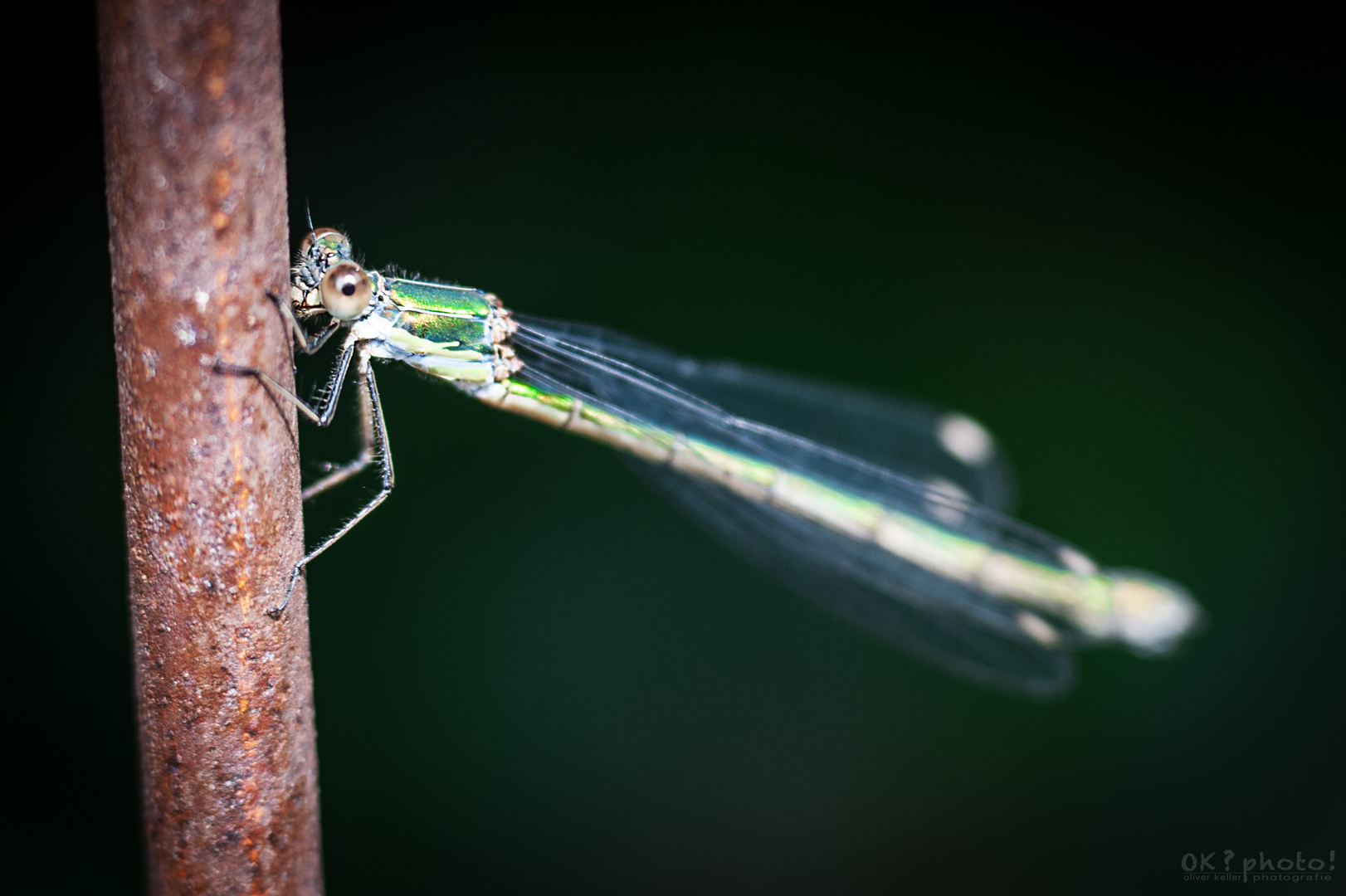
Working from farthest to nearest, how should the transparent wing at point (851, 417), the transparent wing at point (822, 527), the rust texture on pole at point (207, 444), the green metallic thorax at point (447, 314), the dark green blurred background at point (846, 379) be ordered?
the dark green blurred background at point (846, 379), the transparent wing at point (851, 417), the transparent wing at point (822, 527), the green metallic thorax at point (447, 314), the rust texture on pole at point (207, 444)

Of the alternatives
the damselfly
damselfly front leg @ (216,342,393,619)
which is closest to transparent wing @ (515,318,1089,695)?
the damselfly

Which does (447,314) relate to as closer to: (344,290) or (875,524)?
(344,290)

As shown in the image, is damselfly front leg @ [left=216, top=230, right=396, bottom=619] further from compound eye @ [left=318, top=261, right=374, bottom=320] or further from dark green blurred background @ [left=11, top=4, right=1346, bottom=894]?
dark green blurred background @ [left=11, top=4, right=1346, bottom=894]

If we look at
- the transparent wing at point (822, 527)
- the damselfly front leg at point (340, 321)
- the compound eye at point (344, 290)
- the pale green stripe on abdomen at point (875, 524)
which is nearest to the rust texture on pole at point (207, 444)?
the damselfly front leg at point (340, 321)

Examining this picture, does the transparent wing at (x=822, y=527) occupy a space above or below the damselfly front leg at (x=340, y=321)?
above

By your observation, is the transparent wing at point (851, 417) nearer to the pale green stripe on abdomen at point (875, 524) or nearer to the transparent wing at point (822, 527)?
the transparent wing at point (822, 527)

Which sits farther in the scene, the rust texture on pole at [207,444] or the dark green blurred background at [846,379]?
the dark green blurred background at [846,379]

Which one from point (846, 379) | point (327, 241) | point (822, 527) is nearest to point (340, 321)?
point (327, 241)

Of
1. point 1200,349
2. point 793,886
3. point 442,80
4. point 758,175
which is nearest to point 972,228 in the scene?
point 758,175

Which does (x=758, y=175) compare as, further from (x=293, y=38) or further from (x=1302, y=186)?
(x=1302, y=186)
